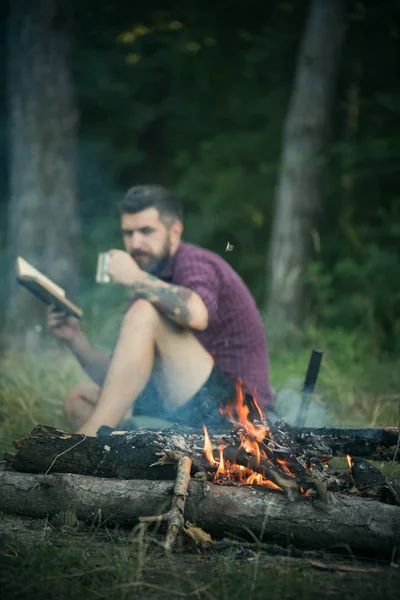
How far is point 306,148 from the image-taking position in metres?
8.89

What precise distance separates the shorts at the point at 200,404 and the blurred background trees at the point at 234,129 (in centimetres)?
458

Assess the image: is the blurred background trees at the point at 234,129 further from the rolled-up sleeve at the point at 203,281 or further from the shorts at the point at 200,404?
the rolled-up sleeve at the point at 203,281

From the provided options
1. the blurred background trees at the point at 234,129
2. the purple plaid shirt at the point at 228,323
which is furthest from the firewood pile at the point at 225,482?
the blurred background trees at the point at 234,129

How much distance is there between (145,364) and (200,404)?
0.37 meters

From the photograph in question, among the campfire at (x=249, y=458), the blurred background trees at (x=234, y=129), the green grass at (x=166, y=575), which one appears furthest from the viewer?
the blurred background trees at (x=234, y=129)

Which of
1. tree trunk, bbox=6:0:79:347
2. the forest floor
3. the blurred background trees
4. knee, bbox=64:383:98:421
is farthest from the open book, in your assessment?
the blurred background trees

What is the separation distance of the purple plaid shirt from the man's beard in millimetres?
103

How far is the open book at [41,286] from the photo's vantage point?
4547 mm

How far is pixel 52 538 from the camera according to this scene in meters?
3.19

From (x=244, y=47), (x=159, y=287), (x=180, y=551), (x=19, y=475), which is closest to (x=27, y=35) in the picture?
(x=244, y=47)

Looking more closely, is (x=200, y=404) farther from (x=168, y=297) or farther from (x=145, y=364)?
(x=168, y=297)

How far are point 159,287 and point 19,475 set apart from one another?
1480mm

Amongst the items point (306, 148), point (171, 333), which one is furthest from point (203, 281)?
point (306, 148)

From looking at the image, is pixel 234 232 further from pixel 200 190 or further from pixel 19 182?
pixel 19 182
